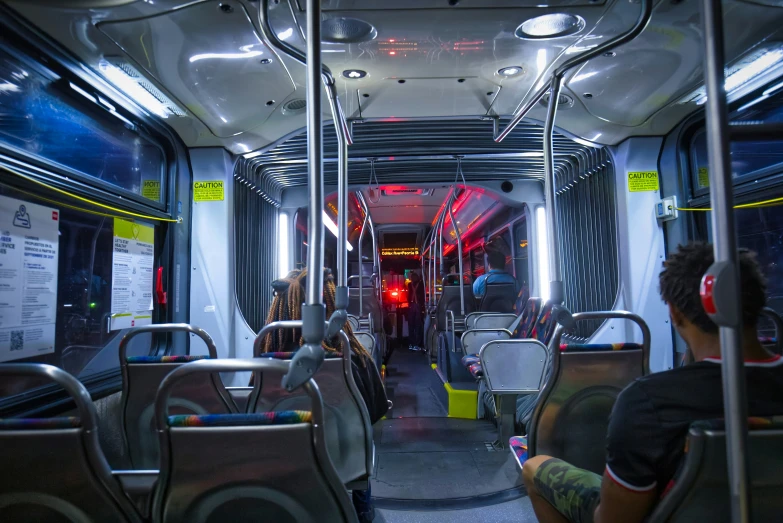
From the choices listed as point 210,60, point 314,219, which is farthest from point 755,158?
point 210,60

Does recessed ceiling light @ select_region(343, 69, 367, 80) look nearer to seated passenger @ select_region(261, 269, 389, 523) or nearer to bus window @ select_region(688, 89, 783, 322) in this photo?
seated passenger @ select_region(261, 269, 389, 523)

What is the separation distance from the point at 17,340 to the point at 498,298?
6.02 metres

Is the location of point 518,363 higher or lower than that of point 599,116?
lower

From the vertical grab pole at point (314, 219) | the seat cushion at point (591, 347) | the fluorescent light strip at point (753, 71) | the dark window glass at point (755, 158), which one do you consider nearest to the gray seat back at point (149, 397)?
the vertical grab pole at point (314, 219)

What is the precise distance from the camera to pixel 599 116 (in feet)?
11.3

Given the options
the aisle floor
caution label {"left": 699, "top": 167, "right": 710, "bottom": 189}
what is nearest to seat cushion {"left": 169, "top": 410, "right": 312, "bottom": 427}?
caution label {"left": 699, "top": 167, "right": 710, "bottom": 189}

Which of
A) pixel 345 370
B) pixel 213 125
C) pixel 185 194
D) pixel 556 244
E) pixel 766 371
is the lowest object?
pixel 345 370

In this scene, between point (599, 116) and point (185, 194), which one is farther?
point (185, 194)

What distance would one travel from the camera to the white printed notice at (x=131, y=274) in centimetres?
309

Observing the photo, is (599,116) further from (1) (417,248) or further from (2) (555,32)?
(1) (417,248)

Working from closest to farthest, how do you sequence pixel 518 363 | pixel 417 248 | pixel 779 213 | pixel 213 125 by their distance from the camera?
pixel 779 213, pixel 213 125, pixel 518 363, pixel 417 248

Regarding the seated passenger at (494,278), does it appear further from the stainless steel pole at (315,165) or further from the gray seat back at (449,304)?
the stainless steel pole at (315,165)

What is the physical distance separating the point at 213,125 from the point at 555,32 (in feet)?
8.04

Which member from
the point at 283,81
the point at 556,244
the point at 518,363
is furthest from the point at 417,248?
the point at 556,244
